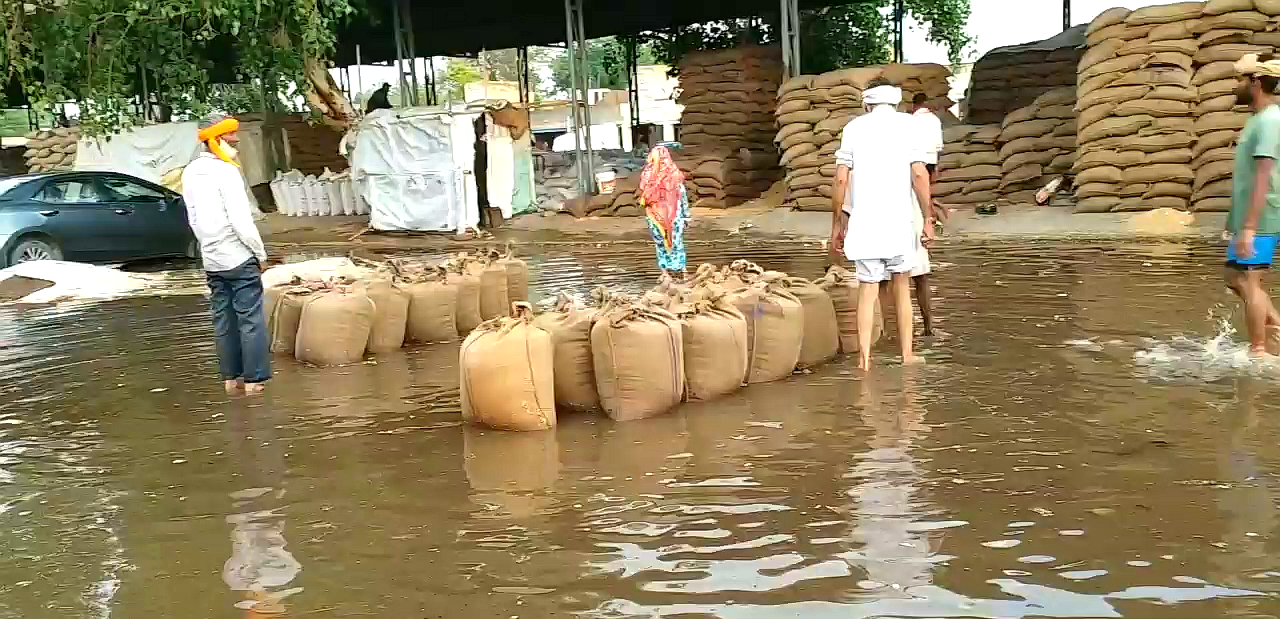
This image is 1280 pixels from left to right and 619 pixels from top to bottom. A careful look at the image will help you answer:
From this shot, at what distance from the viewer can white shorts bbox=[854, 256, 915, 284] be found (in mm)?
5855

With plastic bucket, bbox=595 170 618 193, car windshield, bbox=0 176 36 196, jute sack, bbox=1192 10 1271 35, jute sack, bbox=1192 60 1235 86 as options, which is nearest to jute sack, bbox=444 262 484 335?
car windshield, bbox=0 176 36 196

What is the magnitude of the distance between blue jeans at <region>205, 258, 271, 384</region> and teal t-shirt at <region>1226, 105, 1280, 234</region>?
5.01 metres

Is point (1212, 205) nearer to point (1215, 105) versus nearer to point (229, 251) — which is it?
point (1215, 105)

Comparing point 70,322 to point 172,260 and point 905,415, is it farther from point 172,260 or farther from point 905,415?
point 905,415

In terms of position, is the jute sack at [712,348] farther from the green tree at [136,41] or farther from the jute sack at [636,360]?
the green tree at [136,41]

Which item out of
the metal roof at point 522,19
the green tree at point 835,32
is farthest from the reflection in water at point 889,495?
the green tree at point 835,32

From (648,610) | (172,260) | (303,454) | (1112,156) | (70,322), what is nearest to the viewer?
(648,610)

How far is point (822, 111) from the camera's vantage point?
1504 centimetres

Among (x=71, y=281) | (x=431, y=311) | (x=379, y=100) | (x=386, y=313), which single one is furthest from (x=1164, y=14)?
(x=379, y=100)

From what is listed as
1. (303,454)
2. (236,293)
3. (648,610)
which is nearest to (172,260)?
(236,293)

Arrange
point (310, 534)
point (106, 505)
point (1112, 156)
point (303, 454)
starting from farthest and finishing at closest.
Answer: point (1112, 156) → point (303, 454) → point (106, 505) → point (310, 534)

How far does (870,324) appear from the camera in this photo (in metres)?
5.95

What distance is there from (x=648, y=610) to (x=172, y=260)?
13007 millimetres

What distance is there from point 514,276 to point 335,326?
1541mm
